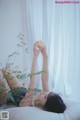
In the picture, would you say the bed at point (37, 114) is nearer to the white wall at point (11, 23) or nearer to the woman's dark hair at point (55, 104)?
the woman's dark hair at point (55, 104)

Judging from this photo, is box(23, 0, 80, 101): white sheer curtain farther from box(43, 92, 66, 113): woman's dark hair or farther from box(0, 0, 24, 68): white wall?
box(43, 92, 66, 113): woman's dark hair

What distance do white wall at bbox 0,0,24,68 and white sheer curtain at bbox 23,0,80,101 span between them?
234mm

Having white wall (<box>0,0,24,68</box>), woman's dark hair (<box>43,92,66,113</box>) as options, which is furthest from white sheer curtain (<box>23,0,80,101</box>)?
woman's dark hair (<box>43,92,66,113</box>)

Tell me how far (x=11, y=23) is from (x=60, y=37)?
0.72m

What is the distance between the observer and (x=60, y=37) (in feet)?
8.15

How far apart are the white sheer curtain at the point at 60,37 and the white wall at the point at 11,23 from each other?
23cm

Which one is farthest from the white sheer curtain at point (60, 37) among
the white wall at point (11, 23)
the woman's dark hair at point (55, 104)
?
the woman's dark hair at point (55, 104)

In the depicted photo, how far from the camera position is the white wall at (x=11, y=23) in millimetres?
2812

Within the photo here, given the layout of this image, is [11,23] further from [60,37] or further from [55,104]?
[55,104]

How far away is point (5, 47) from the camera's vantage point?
285cm

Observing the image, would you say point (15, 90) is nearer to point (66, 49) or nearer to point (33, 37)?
point (66, 49)

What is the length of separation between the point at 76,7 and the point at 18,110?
140cm

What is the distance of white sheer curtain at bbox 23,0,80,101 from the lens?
7.97ft

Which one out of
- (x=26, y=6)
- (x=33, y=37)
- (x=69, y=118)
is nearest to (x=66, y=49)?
(x=33, y=37)
